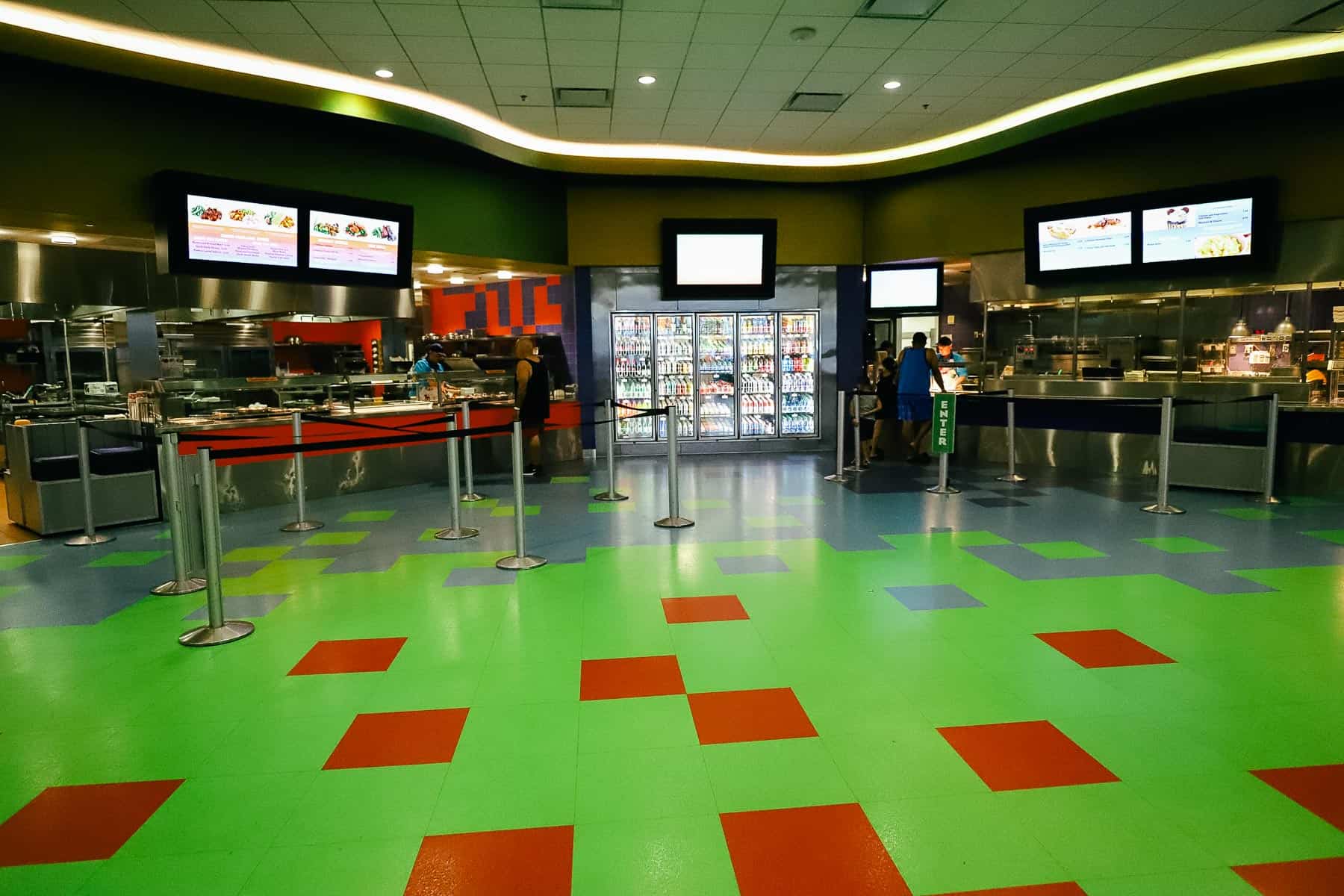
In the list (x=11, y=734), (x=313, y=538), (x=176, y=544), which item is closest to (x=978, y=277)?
(x=313, y=538)

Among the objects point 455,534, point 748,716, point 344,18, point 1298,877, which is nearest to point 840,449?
point 455,534

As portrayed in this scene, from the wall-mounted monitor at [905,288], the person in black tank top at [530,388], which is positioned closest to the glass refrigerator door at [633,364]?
the person in black tank top at [530,388]

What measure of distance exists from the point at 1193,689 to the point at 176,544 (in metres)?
5.36

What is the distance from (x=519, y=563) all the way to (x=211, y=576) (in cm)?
181

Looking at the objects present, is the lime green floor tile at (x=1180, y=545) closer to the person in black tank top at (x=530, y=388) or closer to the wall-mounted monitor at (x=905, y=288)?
the wall-mounted monitor at (x=905, y=288)

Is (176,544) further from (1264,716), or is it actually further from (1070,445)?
(1070,445)

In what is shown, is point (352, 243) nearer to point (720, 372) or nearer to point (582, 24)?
point (582, 24)

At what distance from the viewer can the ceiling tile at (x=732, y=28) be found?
597 cm

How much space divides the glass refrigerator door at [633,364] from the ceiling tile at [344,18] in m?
5.28

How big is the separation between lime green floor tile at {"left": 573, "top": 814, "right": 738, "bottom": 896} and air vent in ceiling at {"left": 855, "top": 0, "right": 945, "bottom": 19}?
5827 mm

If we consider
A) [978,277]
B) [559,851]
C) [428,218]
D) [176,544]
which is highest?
[428,218]

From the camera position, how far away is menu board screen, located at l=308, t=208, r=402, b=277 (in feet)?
24.8

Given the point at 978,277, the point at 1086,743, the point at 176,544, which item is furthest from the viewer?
the point at 978,277

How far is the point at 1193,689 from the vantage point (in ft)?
10.3
